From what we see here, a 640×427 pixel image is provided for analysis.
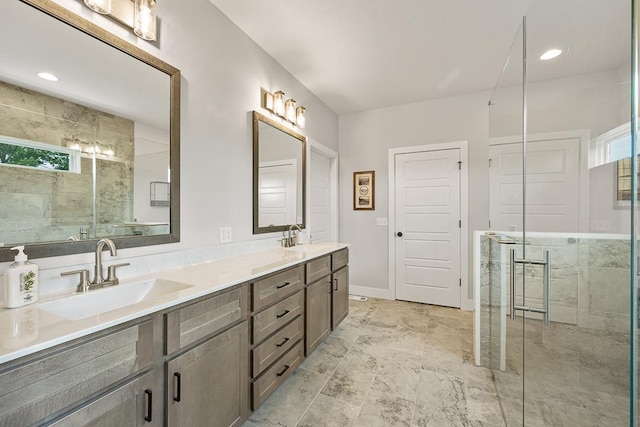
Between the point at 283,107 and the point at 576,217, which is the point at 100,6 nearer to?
the point at 283,107

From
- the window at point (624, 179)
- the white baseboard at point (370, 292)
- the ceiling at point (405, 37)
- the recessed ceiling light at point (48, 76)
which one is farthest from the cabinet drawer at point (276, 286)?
the white baseboard at point (370, 292)

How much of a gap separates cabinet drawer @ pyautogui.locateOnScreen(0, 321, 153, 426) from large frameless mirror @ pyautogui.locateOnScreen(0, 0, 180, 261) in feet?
1.79

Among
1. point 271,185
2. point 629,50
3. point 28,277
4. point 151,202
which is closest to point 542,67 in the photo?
point 629,50

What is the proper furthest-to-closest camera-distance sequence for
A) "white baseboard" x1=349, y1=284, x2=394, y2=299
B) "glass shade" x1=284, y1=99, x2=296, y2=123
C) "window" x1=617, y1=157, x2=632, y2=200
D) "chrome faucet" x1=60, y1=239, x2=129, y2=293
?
"white baseboard" x1=349, y1=284, x2=394, y2=299, "glass shade" x1=284, y1=99, x2=296, y2=123, "chrome faucet" x1=60, y1=239, x2=129, y2=293, "window" x1=617, y1=157, x2=632, y2=200

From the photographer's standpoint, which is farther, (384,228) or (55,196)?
(384,228)

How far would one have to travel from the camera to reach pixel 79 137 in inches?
47.2

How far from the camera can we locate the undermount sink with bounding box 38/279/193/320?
103 cm

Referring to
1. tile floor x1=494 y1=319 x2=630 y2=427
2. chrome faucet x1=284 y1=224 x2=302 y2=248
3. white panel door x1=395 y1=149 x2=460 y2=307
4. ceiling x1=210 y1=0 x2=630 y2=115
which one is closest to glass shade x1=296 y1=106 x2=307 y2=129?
ceiling x1=210 y1=0 x2=630 y2=115

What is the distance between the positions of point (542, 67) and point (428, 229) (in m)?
2.46

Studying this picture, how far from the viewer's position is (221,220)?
1.95 metres

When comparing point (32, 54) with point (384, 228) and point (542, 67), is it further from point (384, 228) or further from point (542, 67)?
point (384, 228)

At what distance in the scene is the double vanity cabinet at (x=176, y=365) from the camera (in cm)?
72

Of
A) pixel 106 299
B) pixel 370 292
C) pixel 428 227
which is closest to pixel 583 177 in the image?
pixel 106 299

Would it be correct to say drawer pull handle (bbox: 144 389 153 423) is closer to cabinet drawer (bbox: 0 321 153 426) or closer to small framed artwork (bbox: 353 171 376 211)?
cabinet drawer (bbox: 0 321 153 426)
